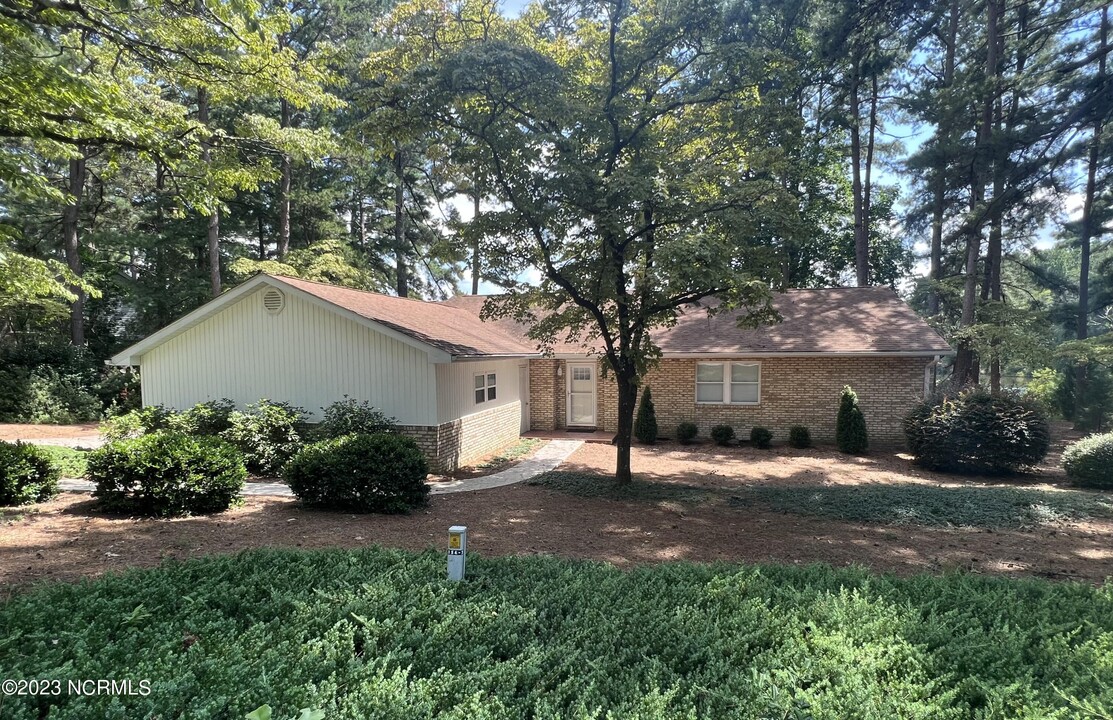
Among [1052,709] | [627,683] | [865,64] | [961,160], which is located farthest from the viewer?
[865,64]

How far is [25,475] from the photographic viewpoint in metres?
7.11

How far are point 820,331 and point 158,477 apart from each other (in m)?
15.2

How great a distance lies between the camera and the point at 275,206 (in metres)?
23.1

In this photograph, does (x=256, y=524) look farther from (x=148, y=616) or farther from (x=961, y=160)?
(x=961, y=160)

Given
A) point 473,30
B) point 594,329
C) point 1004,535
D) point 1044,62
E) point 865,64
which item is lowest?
point 1004,535

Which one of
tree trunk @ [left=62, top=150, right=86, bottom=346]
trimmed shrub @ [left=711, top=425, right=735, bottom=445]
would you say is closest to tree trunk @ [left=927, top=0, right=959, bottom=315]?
trimmed shrub @ [left=711, top=425, right=735, bottom=445]

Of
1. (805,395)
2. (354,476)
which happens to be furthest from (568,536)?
(805,395)

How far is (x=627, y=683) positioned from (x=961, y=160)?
13636mm

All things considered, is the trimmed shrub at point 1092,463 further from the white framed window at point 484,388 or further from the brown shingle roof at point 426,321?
the white framed window at point 484,388

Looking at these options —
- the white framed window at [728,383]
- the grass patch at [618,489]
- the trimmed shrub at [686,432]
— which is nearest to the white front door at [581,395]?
the trimmed shrub at [686,432]

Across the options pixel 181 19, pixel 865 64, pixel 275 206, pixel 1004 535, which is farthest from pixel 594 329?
pixel 275 206

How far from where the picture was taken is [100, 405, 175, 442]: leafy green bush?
10.2m

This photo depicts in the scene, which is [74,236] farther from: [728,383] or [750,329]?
[750,329]

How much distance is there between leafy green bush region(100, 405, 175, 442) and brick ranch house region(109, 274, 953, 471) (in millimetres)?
773
